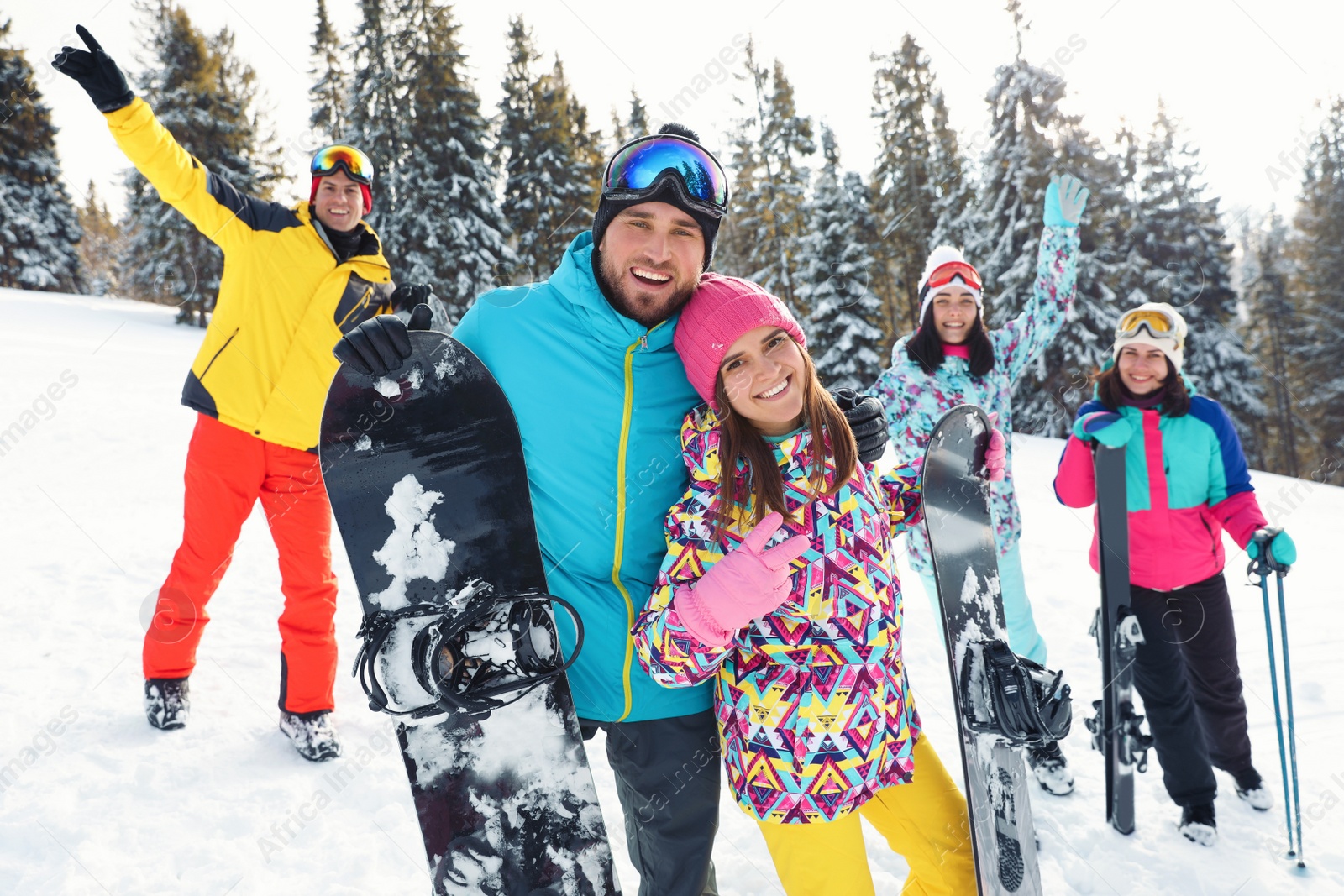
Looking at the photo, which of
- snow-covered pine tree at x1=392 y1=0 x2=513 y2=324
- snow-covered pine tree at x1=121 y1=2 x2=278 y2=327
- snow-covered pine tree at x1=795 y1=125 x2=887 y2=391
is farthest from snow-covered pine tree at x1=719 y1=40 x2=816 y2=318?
snow-covered pine tree at x1=121 y1=2 x2=278 y2=327

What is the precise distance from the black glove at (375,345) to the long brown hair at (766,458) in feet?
2.79

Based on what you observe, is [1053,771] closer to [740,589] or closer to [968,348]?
[968,348]

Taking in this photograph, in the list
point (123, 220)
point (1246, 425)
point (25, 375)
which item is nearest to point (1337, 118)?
point (1246, 425)

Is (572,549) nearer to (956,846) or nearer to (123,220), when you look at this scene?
(956,846)

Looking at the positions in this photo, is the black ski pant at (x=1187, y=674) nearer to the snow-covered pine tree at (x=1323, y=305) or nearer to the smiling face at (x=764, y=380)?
the smiling face at (x=764, y=380)

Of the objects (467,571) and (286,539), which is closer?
(467,571)

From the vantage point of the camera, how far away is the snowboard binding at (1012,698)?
1.89 m

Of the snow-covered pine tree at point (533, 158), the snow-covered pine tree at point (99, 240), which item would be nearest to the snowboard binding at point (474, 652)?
the snow-covered pine tree at point (533, 158)

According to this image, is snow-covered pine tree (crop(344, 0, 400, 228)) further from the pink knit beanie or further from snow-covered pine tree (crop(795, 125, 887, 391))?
the pink knit beanie

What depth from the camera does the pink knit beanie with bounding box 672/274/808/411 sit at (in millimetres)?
1737

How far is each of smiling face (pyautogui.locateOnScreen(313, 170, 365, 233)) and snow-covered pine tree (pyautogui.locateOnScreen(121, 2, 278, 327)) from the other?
→ 19.4 metres

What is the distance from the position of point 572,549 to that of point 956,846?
4.00ft

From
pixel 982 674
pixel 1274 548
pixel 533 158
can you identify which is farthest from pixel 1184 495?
pixel 533 158

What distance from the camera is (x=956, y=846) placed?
5.88 ft
